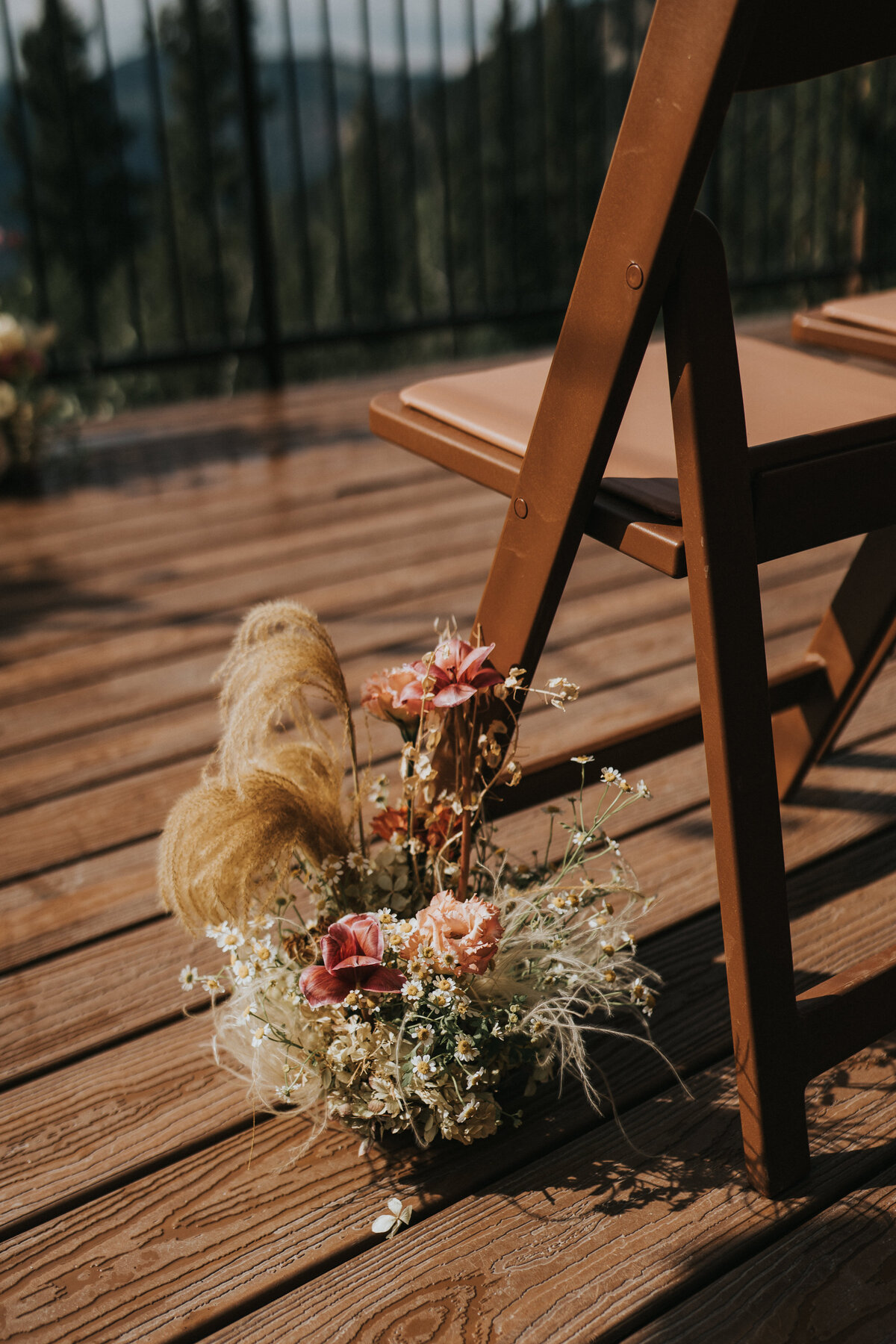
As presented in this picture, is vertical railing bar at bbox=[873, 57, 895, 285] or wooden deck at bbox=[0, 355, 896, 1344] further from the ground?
vertical railing bar at bbox=[873, 57, 895, 285]

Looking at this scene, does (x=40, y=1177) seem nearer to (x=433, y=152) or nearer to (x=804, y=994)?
(x=804, y=994)

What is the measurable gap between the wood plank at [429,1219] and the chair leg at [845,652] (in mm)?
442

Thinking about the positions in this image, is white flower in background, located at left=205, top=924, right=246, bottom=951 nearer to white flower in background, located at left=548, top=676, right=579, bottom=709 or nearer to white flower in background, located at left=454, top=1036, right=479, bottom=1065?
white flower in background, located at left=454, top=1036, right=479, bottom=1065

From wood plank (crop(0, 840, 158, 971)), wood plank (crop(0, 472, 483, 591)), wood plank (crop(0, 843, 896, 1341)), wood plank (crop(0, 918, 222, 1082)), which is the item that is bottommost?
wood plank (crop(0, 843, 896, 1341))

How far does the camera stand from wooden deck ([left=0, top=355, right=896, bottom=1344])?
835 mm

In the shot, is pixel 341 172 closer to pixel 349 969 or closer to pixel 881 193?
pixel 881 193

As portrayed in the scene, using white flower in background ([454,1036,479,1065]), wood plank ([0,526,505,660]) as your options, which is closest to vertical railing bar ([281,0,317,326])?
wood plank ([0,526,505,660])

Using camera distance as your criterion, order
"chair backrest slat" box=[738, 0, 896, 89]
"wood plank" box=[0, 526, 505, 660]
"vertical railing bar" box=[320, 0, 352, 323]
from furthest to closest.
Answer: "vertical railing bar" box=[320, 0, 352, 323], "wood plank" box=[0, 526, 505, 660], "chair backrest slat" box=[738, 0, 896, 89]

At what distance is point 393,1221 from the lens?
892 mm

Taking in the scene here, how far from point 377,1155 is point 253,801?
324 millimetres

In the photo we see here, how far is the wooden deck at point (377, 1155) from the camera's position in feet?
2.74

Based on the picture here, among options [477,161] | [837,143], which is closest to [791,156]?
[837,143]

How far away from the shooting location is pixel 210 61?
15.0 ft

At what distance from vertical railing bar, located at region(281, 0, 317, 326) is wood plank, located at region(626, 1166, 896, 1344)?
3.23 metres
